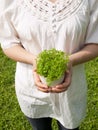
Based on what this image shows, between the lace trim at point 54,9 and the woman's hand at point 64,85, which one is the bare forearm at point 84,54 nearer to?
the woman's hand at point 64,85

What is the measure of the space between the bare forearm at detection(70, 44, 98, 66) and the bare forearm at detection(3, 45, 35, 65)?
0.20m

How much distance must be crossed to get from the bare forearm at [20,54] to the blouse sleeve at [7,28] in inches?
1.0

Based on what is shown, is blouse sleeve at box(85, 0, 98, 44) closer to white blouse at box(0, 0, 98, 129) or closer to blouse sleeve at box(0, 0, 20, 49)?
white blouse at box(0, 0, 98, 129)

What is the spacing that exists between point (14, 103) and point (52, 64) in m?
1.70

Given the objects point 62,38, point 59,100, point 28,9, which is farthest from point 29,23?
point 59,100

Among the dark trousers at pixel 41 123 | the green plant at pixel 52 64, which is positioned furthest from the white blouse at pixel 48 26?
the dark trousers at pixel 41 123

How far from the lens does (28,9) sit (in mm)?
1715

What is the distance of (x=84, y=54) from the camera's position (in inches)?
69.5

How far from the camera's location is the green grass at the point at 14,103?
3.02m

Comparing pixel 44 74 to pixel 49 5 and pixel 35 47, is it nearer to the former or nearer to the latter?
pixel 35 47

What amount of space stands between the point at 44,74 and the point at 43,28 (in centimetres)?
23

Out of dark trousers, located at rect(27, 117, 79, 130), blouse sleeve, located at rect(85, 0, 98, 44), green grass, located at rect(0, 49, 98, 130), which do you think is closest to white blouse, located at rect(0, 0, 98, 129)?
blouse sleeve, located at rect(85, 0, 98, 44)

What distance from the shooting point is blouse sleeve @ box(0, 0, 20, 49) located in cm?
173

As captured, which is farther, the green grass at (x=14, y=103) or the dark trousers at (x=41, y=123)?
the green grass at (x=14, y=103)
